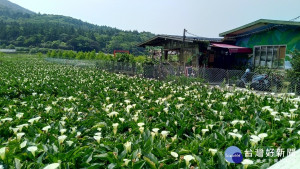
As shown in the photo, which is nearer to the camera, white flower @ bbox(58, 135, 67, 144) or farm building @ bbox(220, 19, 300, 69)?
white flower @ bbox(58, 135, 67, 144)

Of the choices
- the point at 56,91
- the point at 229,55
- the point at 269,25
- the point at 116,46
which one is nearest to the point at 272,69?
the point at 269,25

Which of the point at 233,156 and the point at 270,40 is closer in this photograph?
the point at 233,156

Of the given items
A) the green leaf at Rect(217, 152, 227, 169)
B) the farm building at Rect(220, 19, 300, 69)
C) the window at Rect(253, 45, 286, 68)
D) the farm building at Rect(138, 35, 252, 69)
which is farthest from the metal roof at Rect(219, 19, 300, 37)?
the green leaf at Rect(217, 152, 227, 169)

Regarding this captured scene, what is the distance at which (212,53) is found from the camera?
17031 millimetres

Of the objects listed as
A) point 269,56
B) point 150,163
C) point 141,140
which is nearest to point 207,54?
point 269,56

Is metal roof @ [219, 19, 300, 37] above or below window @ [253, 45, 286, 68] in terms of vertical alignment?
above

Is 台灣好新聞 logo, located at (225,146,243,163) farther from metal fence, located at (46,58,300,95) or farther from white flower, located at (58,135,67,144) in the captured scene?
metal fence, located at (46,58,300,95)

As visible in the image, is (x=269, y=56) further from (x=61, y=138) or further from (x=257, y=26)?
(x=61, y=138)

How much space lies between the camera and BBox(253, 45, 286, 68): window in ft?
42.8

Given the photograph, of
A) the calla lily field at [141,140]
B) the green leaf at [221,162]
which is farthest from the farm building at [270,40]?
the green leaf at [221,162]

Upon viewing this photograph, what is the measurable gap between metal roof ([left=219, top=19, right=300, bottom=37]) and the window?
1227mm

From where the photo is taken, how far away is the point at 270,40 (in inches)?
543

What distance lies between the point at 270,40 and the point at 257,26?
1.28 meters

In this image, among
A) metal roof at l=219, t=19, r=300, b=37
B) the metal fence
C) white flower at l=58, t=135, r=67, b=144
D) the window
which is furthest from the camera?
the window
